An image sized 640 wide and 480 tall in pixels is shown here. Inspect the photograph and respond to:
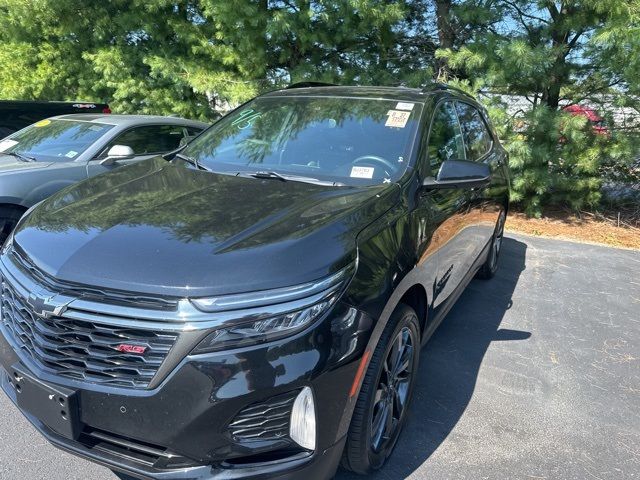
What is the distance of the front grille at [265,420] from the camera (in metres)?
1.79

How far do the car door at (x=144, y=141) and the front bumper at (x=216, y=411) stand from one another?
3.67 m

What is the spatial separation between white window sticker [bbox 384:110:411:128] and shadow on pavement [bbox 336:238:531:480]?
5.42ft

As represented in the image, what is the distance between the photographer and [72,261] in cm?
199

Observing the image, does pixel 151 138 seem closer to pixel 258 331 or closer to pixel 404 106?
pixel 404 106

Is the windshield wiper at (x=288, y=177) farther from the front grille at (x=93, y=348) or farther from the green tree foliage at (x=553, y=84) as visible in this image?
the green tree foliage at (x=553, y=84)

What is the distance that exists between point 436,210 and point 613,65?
5.21 meters

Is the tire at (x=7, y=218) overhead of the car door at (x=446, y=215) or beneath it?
beneath

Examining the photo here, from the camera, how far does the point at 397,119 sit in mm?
3160

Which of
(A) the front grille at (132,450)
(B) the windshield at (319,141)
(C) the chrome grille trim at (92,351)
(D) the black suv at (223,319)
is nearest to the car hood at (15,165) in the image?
(B) the windshield at (319,141)

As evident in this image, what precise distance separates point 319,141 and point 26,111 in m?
6.14

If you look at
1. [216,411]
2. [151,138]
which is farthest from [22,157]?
[216,411]

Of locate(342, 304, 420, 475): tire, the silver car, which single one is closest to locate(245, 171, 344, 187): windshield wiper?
locate(342, 304, 420, 475): tire

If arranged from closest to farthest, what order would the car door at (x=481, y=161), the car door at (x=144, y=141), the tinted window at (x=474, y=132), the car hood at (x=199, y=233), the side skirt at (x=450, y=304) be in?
the car hood at (x=199, y=233) < the side skirt at (x=450, y=304) < the car door at (x=481, y=161) < the tinted window at (x=474, y=132) < the car door at (x=144, y=141)

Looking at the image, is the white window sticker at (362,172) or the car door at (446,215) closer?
the white window sticker at (362,172)
